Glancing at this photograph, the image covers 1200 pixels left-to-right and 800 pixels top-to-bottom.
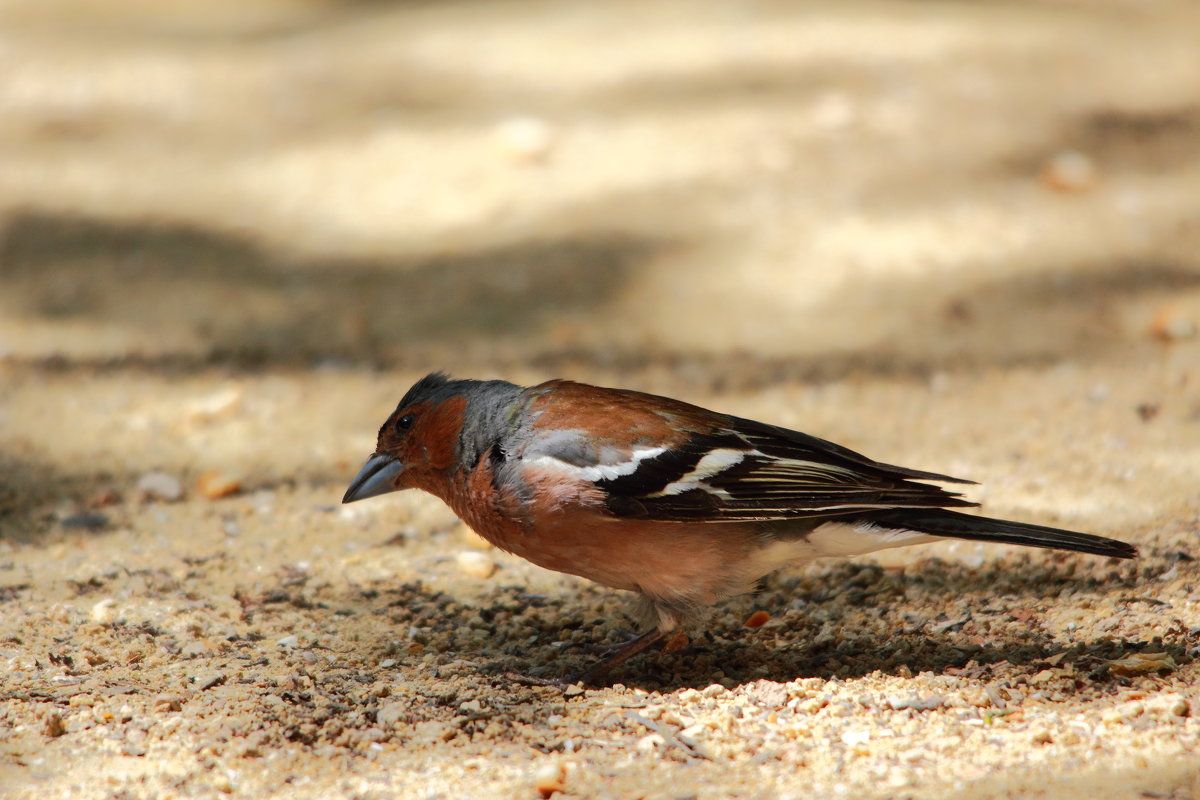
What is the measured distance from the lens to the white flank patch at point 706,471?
3594mm

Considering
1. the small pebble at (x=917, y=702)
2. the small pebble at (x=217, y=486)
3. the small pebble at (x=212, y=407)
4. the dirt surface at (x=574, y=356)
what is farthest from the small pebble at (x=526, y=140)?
the small pebble at (x=917, y=702)

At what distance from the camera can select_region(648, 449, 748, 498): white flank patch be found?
11.8 ft

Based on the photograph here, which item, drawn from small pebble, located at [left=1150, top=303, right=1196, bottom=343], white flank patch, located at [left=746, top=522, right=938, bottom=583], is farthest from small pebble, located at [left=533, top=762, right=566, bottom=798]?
small pebble, located at [left=1150, top=303, right=1196, bottom=343]

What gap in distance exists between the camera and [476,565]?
4457 millimetres

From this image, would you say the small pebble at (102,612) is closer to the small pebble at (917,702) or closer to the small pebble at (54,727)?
the small pebble at (54,727)

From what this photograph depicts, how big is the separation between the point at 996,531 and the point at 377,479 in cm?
200

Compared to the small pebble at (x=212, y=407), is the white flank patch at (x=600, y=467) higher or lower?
higher

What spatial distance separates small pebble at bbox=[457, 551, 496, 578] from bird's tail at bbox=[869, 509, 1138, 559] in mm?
1489

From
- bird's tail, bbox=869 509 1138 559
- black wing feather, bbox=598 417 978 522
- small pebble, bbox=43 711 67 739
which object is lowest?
small pebble, bbox=43 711 67 739

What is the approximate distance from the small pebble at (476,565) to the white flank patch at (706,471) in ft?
3.63

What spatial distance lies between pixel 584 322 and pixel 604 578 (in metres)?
2.85

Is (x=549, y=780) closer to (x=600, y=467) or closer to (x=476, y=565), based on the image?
(x=600, y=467)

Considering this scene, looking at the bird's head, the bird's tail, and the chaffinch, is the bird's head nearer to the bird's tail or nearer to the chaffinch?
the chaffinch

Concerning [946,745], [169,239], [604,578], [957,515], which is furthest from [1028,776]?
[169,239]
